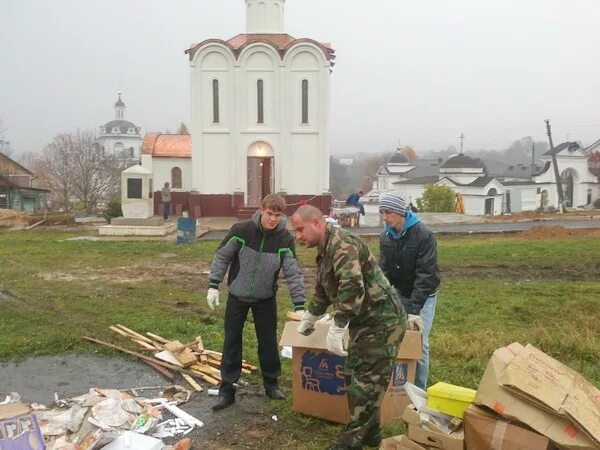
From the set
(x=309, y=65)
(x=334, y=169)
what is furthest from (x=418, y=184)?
(x=334, y=169)

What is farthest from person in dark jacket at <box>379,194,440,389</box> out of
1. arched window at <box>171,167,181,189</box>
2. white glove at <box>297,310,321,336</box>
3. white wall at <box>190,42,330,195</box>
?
arched window at <box>171,167,181,189</box>

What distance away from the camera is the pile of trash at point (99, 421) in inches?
165

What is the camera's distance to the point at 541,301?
10516 millimetres

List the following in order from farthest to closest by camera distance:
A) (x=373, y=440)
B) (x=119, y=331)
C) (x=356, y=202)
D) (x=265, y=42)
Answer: (x=265, y=42), (x=356, y=202), (x=119, y=331), (x=373, y=440)

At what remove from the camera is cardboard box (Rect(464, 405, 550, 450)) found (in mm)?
3748

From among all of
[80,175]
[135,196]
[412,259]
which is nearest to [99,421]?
[412,259]

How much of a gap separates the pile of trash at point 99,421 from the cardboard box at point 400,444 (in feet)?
5.11

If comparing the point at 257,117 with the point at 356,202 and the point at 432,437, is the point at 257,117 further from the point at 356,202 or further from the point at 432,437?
the point at 432,437

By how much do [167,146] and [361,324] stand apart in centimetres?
2873

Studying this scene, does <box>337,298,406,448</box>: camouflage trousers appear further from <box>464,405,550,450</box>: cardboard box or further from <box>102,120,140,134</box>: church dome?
<box>102,120,140,134</box>: church dome

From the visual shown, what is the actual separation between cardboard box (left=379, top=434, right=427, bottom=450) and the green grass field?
35.4 inches

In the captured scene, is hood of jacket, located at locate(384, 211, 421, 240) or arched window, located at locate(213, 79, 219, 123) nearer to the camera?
hood of jacket, located at locate(384, 211, 421, 240)

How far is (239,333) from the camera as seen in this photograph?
5734mm

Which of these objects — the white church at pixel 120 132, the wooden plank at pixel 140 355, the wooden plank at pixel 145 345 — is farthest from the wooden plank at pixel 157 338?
the white church at pixel 120 132
